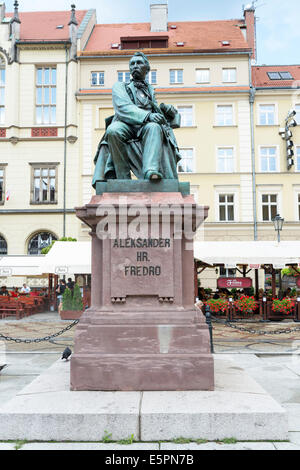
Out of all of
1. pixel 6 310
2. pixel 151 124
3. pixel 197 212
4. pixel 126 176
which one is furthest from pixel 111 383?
pixel 6 310

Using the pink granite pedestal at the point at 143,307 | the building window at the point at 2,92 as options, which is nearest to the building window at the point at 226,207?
the building window at the point at 2,92

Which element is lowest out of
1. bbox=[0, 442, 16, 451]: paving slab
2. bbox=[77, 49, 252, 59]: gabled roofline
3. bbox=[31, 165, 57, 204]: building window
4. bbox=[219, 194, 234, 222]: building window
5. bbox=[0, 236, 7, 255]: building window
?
bbox=[0, 442, 16, 451]: paving slab

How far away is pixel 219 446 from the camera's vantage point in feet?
10.7

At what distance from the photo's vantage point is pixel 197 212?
4.52 metres

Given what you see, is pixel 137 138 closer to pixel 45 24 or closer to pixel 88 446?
pixel 88 446

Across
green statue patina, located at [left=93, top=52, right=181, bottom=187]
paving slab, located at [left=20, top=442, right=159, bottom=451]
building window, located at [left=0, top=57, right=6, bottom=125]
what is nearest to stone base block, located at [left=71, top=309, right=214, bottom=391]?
paving slab, located at [left=20, top=442, right=159, bottom=451]

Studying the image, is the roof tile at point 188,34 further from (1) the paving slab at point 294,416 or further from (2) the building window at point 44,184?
(1) the paving slab at point 294,416

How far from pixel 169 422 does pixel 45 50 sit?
29.0 meters

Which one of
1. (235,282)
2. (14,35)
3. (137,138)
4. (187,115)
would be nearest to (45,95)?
(14,35)

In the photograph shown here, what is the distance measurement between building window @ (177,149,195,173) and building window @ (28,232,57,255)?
9514 mm

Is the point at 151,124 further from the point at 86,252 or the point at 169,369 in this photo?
the point at 86,252

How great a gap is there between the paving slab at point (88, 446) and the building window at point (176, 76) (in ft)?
89.3

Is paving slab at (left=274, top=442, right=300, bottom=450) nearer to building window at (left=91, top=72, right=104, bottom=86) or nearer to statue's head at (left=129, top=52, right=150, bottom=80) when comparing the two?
statue's head at (left=129, top=52, right=150, bottom=80)

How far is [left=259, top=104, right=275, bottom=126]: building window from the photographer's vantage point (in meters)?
27.3
